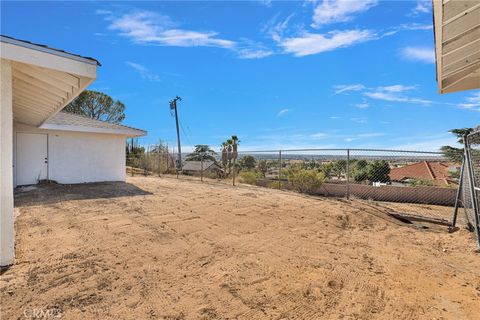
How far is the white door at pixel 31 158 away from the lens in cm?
1043

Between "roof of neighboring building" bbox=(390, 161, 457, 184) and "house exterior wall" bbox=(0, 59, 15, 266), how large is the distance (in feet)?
46.4

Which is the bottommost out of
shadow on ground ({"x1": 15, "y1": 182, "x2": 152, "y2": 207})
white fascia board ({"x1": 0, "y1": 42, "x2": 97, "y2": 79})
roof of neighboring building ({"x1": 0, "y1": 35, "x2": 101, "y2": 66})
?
shadow on ground ({"x1": 15, "y1": 182, "x2": 152, "y2": 207})

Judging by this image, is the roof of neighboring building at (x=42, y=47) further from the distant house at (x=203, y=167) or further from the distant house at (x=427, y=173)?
the distant house at (x=203, y=167)

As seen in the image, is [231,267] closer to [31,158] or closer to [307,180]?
[307,180]

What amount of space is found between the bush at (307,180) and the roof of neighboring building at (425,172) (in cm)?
458

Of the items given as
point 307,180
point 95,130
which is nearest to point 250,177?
point 307,180

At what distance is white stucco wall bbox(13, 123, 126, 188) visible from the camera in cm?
1109

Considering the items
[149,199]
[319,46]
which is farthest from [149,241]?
[319,46]

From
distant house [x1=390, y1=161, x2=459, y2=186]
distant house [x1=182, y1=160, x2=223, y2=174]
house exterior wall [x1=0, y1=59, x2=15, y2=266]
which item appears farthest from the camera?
distant house [x1=182, y1=160, x2=223, y2=174]

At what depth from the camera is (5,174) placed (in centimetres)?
361

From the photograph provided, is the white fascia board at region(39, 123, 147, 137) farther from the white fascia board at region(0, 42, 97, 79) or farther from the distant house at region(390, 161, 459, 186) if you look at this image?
the distant house at region(390, 161, 459, 186)

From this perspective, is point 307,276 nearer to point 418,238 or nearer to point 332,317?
point 332,317

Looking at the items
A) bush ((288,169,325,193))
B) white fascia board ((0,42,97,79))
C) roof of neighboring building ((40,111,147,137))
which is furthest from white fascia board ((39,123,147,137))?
white fascia board ((0,42,97,79))

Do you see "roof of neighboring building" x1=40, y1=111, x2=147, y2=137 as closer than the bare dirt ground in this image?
No
